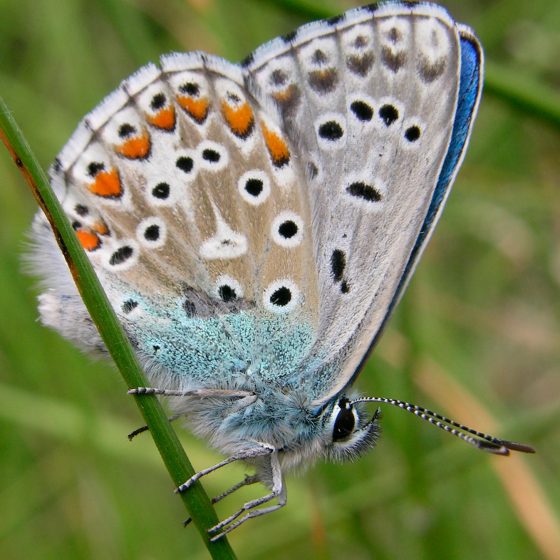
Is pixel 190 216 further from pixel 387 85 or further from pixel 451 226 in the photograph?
pixel 451 226

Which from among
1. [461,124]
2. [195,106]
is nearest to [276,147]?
[195,106]

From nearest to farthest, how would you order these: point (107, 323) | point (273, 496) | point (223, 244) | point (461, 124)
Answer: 1. point (107, 323)
2. point (273, 496)
3. point (461, 124)
4. point (223, 244)

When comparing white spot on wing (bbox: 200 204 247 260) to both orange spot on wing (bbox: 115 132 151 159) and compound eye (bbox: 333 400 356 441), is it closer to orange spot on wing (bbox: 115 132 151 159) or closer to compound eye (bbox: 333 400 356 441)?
orange spot on wing (bbox: 115 132 151 159)

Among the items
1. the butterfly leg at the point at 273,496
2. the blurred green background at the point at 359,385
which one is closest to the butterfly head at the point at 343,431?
the butterfly leg at the point at 273,496

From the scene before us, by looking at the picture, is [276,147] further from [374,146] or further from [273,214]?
[374,146]

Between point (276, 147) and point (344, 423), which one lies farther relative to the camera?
point (276, 147)

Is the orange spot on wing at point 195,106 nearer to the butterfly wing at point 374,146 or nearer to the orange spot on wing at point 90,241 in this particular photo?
the butterfly wing at point 374,146

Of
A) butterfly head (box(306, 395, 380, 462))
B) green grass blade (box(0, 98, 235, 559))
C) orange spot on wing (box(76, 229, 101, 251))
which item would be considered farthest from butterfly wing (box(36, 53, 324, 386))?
green grass blade (box(0, 98, 235, 559))
